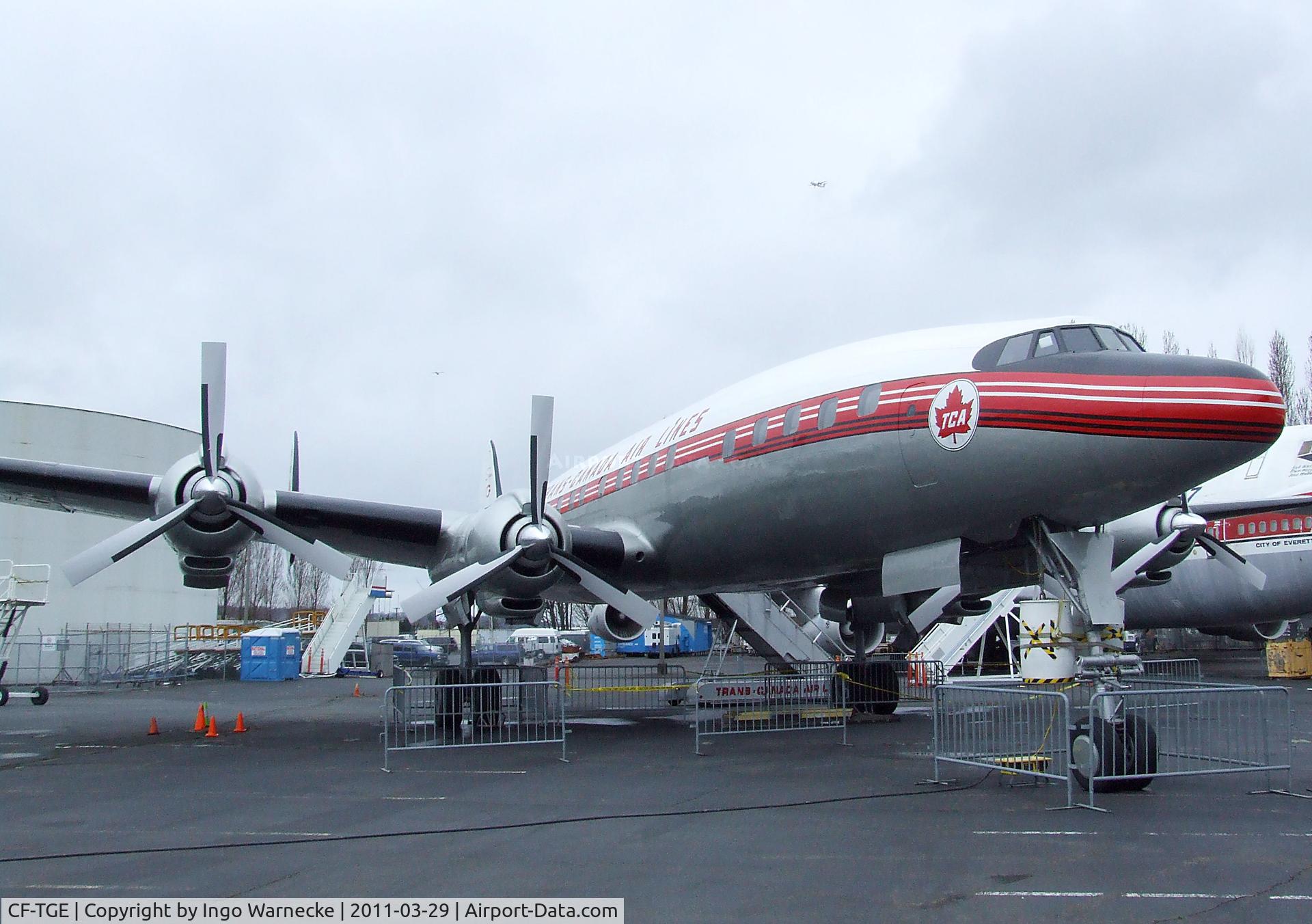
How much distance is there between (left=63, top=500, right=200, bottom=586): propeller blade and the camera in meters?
12.4

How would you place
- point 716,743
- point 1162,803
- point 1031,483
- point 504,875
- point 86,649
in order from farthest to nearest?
point 86,649 < point 716,743 < point 1031,483 < point 1162,803 < point 504,875

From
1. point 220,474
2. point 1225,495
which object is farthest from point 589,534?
point 1225,495

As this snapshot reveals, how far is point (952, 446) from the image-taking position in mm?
10094

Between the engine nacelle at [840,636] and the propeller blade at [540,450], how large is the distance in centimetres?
668

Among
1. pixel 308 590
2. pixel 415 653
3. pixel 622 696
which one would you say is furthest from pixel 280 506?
pixel 308 590

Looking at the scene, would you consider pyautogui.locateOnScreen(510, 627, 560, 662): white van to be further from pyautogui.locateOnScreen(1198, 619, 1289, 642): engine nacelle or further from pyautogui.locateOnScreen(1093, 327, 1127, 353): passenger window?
pyautogui.locateOnScreen(1093, 327, 1127, 353): passenger window

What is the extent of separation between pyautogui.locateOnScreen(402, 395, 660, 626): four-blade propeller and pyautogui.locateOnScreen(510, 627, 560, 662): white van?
1392 inches

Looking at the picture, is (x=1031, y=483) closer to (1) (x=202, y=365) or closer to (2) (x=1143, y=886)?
(2) (x=1143, y=886)

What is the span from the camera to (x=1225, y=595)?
25.9 meters

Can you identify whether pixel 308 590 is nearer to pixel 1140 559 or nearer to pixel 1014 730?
pixel 1140 559

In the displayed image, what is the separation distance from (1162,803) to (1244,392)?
11.3 feet

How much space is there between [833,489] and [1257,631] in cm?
2540

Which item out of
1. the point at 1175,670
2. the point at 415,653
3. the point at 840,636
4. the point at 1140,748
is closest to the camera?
the point at 1140,748

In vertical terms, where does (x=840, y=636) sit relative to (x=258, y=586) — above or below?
below
